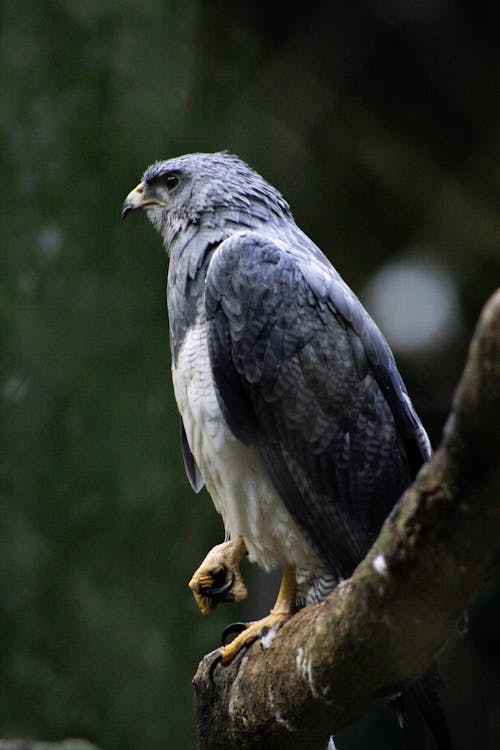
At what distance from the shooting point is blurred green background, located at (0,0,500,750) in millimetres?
3010

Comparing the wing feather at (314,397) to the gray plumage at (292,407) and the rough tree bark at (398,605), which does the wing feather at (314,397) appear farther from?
the rough tree bark at (398,605)

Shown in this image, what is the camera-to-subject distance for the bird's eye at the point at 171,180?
2.26m

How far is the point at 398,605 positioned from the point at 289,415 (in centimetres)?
65

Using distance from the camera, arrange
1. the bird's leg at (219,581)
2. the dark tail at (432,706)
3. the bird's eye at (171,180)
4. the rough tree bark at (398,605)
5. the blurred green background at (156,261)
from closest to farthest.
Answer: the rough tree bark at (398,605), the dark tail at (432,706), the bird's leg at (219,581), the bird's eye at (171,180), the blurred green background at (156,261)

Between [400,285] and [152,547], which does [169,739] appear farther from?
[400,285]

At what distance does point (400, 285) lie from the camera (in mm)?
3096

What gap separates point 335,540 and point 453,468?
76 cm

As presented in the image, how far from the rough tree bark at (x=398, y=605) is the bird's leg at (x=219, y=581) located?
26 cm

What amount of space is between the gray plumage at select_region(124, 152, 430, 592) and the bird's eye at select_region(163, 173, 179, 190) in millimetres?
395

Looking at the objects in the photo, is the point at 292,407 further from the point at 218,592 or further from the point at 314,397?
the point at 218,592

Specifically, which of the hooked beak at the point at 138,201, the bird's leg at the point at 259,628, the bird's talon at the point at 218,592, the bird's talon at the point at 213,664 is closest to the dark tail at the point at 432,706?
the bird's leg at the point at 259,628

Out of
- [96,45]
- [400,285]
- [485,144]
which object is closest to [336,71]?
[485,144]

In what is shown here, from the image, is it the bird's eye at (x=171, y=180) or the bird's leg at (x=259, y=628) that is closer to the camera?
the bird's leg at (x=259, y=628)

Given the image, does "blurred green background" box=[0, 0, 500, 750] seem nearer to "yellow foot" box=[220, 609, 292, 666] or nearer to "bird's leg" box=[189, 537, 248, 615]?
"bird's leg" box=[189, 537, 248, 615]
